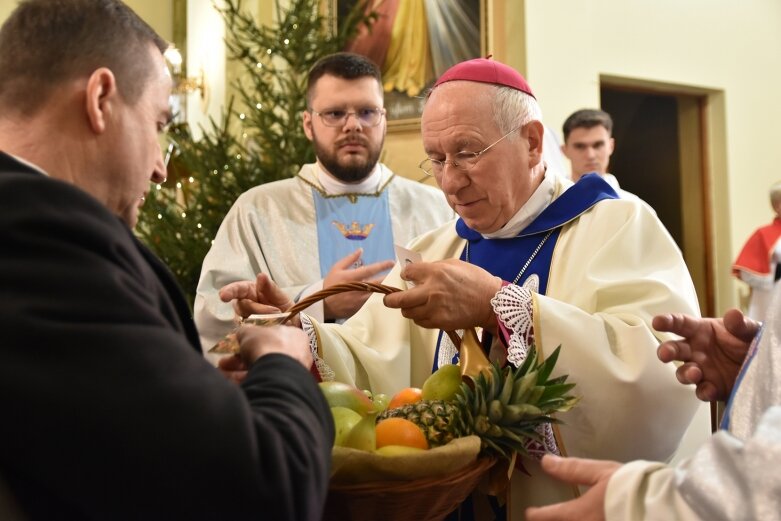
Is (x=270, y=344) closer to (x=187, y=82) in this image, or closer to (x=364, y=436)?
(x=364, y=436)

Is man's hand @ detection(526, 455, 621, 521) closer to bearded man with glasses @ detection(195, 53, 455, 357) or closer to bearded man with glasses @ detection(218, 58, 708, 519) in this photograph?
bearded man with glasses @ detection(218, 58, 708, 519)

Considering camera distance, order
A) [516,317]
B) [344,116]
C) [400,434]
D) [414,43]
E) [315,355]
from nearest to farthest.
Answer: [400,434] → [516,317] → [315,355] → [344,116] → [414,43]

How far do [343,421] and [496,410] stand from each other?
0.33m

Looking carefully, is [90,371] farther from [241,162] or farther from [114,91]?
[241,162]

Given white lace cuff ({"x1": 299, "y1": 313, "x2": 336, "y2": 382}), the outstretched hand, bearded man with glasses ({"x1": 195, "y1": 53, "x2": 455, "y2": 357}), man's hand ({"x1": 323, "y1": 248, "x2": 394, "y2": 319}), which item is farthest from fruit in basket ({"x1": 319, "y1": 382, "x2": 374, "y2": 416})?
bearded man with glasses ({"x1": 195, "y1": 53, "x2": 455, "y2": 357})

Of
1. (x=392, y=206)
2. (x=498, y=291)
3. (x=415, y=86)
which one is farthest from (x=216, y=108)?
(x=498, y=291)

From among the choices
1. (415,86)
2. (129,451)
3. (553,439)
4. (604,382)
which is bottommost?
(553,439)

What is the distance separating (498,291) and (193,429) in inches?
50.5

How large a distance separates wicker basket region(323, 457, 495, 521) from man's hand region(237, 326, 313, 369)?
275 mm

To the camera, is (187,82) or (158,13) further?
(158,13)

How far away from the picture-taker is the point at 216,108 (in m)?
9.02

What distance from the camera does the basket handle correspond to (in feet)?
6.77

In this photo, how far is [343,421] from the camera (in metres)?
1.81

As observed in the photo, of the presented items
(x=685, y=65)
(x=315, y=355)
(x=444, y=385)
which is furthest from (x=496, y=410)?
(x=685, y=65)
